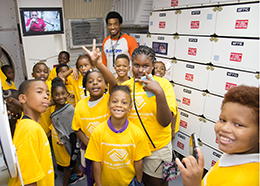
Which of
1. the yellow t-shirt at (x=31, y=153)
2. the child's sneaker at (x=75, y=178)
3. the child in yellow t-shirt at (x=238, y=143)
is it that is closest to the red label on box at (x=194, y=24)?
the child in yellow t-shirt at (x=238, y=143)

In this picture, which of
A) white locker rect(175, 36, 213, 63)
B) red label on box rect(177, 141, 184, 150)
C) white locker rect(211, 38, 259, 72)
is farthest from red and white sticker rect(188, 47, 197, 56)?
red label on box rect(177, 141, 184, 150)

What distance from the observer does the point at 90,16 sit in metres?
4.33

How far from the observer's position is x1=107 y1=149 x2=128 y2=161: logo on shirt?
154cm

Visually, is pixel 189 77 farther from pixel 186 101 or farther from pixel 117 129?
pixel 117 129

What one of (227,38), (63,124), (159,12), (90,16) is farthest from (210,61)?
(90,16)

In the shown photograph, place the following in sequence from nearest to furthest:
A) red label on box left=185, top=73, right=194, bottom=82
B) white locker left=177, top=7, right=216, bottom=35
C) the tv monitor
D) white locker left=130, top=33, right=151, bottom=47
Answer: white locker left=177, top=7, right=216, bottom=35, red label on box left=185, top=73, right=194, bottom=82, the tv monitor, white locker left=130, top=33, right=151, bottom=47

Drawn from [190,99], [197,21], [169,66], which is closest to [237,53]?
[197,21]

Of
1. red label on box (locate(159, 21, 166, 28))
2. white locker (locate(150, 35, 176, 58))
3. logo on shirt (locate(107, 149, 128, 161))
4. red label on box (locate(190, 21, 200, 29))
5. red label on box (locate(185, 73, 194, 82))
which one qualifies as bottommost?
logo on shirt (locate(107, 149, 128, 161))

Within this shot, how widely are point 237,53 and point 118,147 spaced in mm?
1894

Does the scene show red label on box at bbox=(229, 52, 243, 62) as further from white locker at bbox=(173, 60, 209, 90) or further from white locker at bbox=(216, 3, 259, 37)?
white locker at bbox=(173, 60, 209, 90)

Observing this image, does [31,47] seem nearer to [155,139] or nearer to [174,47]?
[174,47]

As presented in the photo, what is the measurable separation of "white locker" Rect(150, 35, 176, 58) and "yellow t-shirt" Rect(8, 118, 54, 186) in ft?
8.20

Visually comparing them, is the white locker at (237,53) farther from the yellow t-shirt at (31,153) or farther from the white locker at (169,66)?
the yellow t-shirt at (31,153)

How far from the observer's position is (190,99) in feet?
9.70
